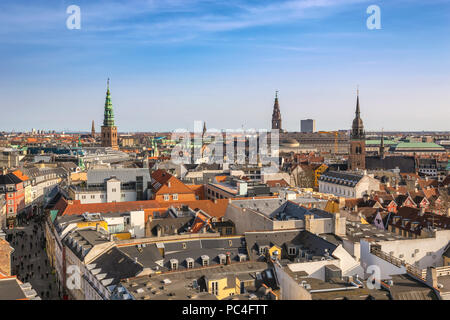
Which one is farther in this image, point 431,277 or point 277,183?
point 277,183

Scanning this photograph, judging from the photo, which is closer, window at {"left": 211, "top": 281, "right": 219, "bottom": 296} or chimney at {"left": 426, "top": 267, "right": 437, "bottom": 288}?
chimney at {"left": 426, "top": 267, "right": 437, "bottom": 288}

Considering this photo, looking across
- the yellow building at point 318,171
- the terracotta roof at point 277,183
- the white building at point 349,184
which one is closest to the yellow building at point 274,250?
the terracotta roof at point 277,183

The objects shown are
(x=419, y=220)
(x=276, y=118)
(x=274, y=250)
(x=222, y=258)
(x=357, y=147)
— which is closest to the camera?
(x=222, y=258)

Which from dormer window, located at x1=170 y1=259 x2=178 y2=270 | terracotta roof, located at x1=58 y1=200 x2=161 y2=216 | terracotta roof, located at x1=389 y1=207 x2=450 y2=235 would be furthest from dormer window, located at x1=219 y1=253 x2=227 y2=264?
terracotta roof, located at x1=389 y1=207 x2=450 y2=235

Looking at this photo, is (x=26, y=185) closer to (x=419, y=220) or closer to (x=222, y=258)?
(x=222, y=258)

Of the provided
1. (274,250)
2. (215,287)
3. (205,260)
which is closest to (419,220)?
(274,250)

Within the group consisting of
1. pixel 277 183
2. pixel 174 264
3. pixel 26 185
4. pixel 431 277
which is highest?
pixel 431 277

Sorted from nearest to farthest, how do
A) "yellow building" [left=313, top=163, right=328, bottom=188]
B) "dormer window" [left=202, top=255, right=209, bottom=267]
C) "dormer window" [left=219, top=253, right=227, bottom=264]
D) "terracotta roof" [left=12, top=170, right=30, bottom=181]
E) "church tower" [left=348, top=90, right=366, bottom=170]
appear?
"dormer window" [left=202, top=255, right=209, bottom=267] < "dormer window" [left=219, top=253, right=227, bottom=264] < "terracotta roof" [left=12, top=170, right=30, bottom=181] < "yellow building" [left=313, top=163, right=328, bottom=188] < "church tower" [left=348, top=90, right=366, bottom=170]

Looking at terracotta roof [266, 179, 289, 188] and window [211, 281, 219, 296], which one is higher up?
terracotta roof [266, 179, 289, 188]

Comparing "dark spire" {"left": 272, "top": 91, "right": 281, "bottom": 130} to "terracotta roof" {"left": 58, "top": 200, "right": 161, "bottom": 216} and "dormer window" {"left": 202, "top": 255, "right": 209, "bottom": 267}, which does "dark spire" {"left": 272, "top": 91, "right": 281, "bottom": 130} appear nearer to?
"terracotta roof" {"left": 58, "top": 200, "right": 161, "bottom": 216}
